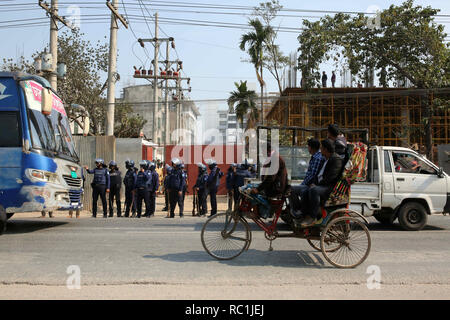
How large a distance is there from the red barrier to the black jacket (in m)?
18.5

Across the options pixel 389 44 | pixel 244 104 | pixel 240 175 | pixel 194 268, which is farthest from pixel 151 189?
pixel 244 104

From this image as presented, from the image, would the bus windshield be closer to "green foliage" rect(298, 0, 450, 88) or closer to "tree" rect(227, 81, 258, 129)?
"green foliage" rect(298, 0, 450, 88)

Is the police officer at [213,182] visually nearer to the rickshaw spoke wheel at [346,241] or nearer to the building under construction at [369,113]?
the rickshaw spoke wheel at [346,241]

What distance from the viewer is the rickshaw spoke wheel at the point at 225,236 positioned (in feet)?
21.2

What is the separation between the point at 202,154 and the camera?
981 inches

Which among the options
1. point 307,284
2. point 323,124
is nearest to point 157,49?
point 323,124

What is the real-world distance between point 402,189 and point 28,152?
8616mm

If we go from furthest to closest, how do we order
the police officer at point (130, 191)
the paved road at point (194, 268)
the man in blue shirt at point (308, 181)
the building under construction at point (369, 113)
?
the building under construction at point (369, 113) → the police officer at point (130, 191) → the man in blue shirt at point (308, 181) → the paved road at point (194, 268)

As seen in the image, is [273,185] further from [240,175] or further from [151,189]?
[151,189]

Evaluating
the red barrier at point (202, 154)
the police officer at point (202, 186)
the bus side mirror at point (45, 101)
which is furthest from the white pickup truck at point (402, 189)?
the red barrier at point (202, 154)

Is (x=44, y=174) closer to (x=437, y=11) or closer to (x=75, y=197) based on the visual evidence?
(x=75, y=197)
